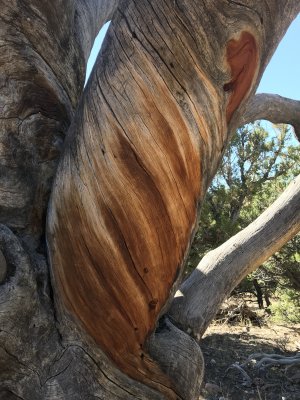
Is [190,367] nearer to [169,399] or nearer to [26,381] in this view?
[169,399]

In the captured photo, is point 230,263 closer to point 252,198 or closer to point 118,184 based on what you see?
point 118,184

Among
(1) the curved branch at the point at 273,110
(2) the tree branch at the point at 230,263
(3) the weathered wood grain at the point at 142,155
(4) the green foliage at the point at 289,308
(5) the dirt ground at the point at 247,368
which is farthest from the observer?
(4) the green foliage at the point at 289,308

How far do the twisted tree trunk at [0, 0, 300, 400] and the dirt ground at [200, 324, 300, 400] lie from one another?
230cm

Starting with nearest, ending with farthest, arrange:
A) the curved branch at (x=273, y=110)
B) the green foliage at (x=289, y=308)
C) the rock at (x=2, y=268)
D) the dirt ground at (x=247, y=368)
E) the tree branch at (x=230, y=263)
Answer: the rock at (x=2, y=268)
the tree branch at (x=230, y=263)
the curved branch at (x=273, y=110)
the dirt ground at (x=247, y=368)
the green foliage at (x=289, y=308)

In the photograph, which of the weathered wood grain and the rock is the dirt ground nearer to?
the weathered wood grain

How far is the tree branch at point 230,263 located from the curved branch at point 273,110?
30 cm

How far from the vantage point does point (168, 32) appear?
0.89m

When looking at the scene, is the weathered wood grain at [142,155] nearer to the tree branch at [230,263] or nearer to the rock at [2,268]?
the rock at [2,268]

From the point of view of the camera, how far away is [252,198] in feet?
22.1

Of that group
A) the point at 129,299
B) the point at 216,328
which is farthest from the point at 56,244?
the point at 216,328

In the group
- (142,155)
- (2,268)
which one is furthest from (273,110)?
(2,268)

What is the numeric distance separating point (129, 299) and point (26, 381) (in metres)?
0.31

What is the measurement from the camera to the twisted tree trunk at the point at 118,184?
0.91 m

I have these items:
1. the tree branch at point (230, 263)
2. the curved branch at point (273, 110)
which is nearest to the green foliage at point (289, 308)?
the curved branch at point (273, 110)
